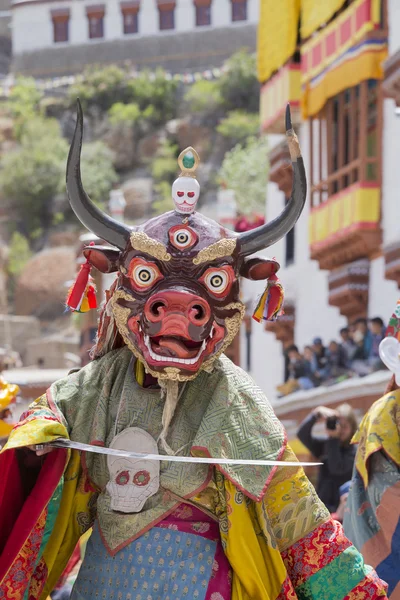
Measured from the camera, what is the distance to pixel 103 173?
51906 millimetres

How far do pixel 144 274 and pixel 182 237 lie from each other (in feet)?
0.65

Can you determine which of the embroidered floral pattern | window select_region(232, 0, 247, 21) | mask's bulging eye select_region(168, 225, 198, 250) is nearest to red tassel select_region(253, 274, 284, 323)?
mask's bulging eye select_region(168, 225, 198, 250)

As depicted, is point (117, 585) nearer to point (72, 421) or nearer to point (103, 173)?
point (72, 421)

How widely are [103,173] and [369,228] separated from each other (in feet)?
114

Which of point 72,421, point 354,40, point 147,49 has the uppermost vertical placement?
point 147,49

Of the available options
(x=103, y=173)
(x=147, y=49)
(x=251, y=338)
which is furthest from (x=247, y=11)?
(x=251, y=338)

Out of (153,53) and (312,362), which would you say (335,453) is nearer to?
(312,362)

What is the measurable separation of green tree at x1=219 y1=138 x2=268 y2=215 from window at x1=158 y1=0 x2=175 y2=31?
1770 centimetres

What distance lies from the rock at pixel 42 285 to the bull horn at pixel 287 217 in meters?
44.3

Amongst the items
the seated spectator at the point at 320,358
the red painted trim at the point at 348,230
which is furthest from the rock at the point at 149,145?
the seated spectator at the point at 320,358

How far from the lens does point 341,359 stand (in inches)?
621

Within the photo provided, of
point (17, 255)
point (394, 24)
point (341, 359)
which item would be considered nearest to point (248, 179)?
point (17, 255)

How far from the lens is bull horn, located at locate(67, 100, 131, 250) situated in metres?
4.87

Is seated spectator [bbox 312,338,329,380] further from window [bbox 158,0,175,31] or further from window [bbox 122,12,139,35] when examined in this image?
window [bbox 122,12,139,35]
